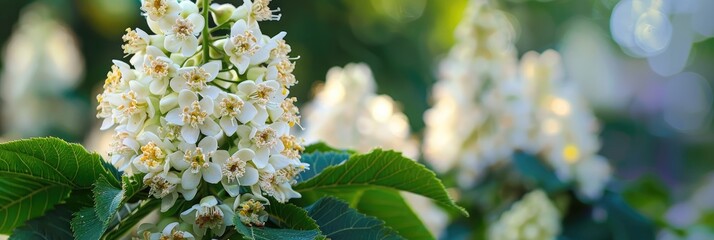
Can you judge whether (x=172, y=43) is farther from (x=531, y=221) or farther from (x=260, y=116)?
(x=531, y=221)

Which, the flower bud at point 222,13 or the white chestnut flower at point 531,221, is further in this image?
the white chestnut flower at point 531,221

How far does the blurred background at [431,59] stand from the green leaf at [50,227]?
220 cm

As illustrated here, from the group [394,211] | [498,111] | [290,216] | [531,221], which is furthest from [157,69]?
[498,111]

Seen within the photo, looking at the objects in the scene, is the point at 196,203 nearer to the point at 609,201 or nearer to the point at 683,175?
the point at 609,201

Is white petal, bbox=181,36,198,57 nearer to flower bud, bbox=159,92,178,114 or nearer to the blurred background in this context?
flower bud, bbox=159,92,178,114

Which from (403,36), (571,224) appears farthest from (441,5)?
(571,224)

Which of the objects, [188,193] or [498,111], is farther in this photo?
[498,111]

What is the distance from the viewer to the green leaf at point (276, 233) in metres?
1.13

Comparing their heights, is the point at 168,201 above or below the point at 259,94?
below

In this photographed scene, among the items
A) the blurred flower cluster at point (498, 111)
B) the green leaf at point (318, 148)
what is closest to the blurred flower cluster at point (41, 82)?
the blurred flower cluster at point (498, 111)

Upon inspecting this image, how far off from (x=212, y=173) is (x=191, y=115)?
76mm

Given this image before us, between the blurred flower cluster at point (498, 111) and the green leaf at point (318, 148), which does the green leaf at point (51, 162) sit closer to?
the green leaf at point (318, 148)

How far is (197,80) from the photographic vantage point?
46.4 inches

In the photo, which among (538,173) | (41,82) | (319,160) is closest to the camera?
(319,160)
